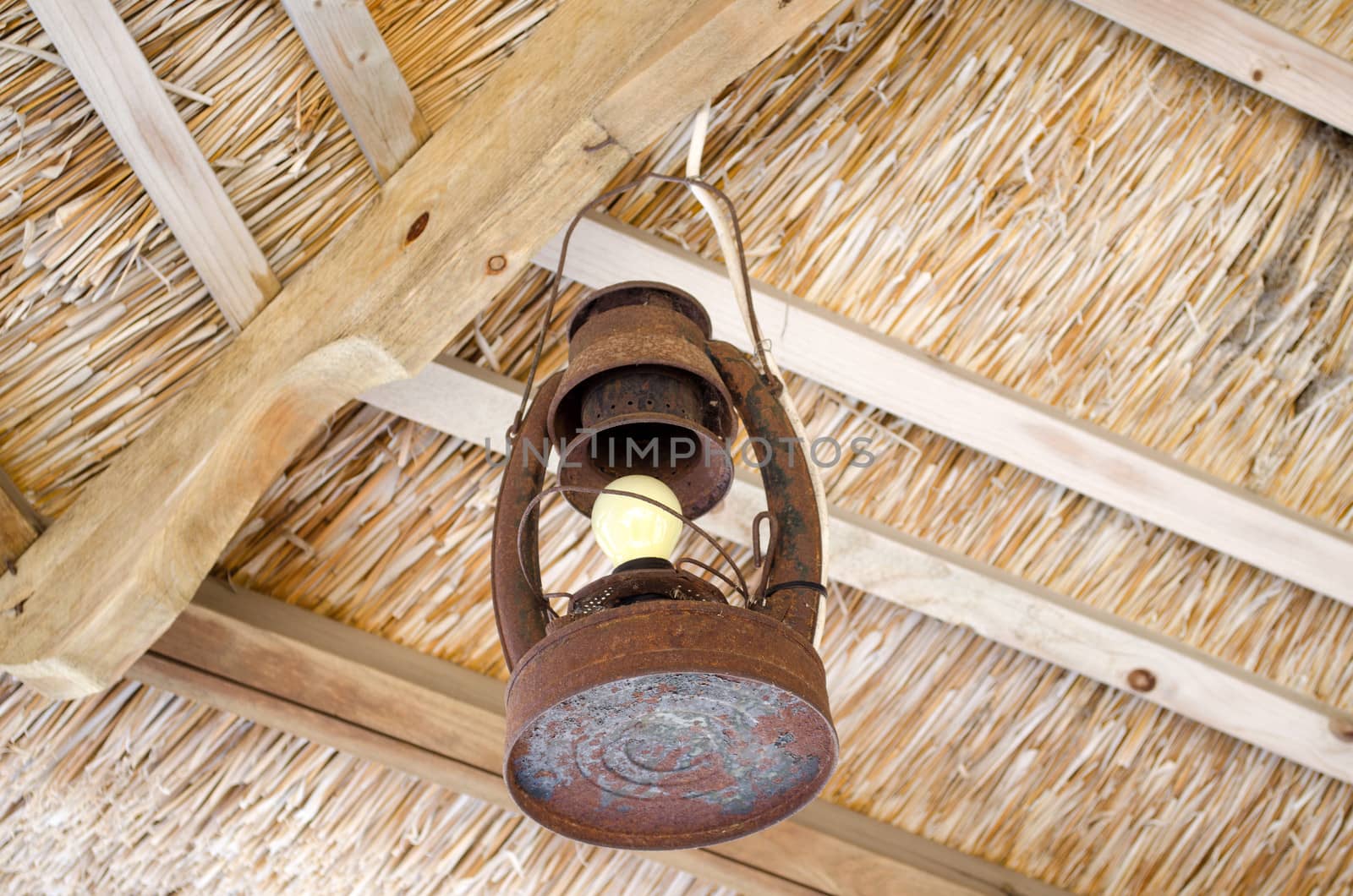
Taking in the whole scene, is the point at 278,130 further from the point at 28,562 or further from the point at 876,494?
the point at 876,494

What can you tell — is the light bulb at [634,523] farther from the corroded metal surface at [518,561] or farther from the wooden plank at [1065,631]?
the wooden plank at [1065,631]

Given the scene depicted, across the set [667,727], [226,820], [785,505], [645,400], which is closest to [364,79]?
[645,400]

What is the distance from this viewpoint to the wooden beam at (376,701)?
159cm

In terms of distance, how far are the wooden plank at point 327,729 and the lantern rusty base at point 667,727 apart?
80 centimetres

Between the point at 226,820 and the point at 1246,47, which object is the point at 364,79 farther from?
the point at 1246,47

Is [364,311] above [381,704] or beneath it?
above

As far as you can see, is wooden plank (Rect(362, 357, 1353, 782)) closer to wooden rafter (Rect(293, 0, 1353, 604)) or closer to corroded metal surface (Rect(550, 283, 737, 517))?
wooden rafter (Rect(293, 0, 1353, 604))

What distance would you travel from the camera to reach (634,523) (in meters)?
0.87

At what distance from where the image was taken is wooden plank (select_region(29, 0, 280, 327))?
1.28 meters

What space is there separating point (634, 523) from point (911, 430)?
3.31ft

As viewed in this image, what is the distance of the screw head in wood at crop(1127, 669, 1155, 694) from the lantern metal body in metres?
1.15

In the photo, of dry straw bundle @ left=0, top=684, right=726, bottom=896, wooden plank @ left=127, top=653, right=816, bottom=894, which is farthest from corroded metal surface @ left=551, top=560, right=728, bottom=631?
dry straw bundle @ left=0, top=684, right=726, bottom=896

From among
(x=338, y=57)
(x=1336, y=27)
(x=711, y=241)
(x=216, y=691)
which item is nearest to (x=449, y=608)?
(x=216, y=691)

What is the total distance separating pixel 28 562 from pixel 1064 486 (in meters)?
1.60
